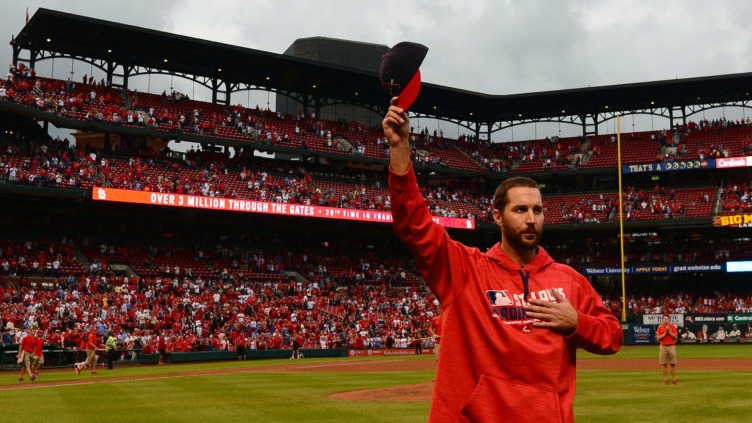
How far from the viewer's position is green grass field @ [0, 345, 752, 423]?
1413 centimetres

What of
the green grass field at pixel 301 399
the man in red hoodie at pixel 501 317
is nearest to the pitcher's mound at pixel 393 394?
the green grass field at pixel 301 399

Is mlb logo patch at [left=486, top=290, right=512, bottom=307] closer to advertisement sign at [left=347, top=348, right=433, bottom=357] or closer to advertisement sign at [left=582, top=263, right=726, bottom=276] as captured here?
advertisement sign at [left=347, top=348, right=433, bottom=357]

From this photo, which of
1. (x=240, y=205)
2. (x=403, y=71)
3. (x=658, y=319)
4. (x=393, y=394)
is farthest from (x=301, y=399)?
(x=658, y=319)

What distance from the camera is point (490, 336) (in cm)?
378

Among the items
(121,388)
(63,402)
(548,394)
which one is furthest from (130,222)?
(548,394)

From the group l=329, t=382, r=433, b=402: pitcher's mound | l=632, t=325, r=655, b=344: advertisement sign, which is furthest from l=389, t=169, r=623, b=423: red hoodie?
l=632, t=325, r=655, b=344: advertisement sign

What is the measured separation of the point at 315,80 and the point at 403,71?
5540 centimetres

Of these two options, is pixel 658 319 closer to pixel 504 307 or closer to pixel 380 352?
pixel 380 352

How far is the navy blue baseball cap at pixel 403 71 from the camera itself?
3744mm

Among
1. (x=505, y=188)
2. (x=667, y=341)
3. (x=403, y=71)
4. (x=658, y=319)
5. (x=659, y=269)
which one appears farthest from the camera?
(x=659, y=269)

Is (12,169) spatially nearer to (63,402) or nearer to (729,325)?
(63,402)

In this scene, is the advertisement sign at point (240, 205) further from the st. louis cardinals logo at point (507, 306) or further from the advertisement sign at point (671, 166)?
the st. louis cardinals logo at point (507, 306)

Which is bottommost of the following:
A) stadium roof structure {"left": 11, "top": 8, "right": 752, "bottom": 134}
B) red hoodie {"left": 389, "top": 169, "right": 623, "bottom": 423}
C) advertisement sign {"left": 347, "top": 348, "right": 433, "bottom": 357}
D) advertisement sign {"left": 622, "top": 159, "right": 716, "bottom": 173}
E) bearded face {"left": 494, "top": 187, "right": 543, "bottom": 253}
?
advertisement sign {"left": 347, "top": 348, "right": 433, "bottom": 357}

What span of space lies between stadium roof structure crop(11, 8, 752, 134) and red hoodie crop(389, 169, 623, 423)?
4510cm
